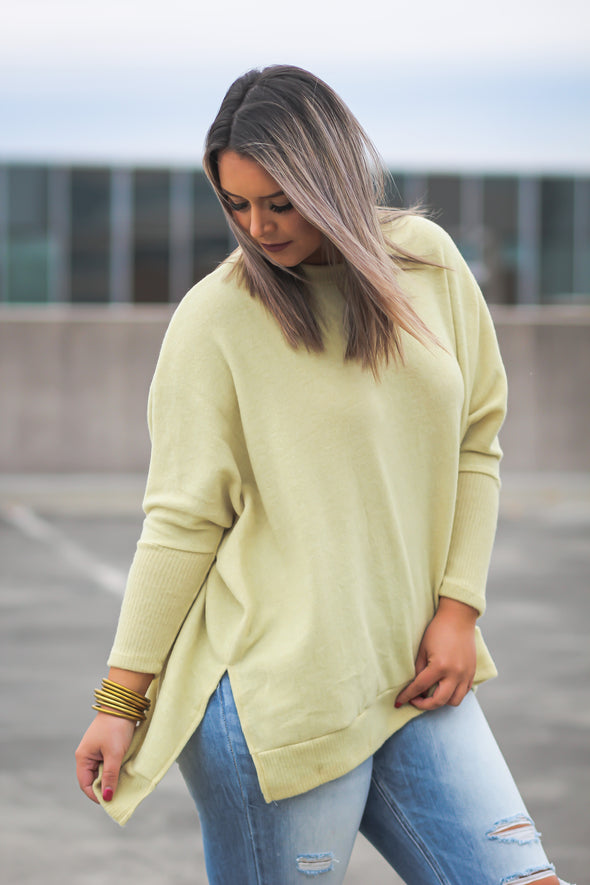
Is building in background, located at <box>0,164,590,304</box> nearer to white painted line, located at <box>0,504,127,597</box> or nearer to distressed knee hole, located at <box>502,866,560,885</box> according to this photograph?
white painted line, located at <box>0,504,127,597</box>

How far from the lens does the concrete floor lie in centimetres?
369

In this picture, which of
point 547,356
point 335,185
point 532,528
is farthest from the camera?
point 547,356

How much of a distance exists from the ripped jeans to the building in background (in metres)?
26.3

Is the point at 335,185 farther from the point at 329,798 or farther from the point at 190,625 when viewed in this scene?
the point at 329,798

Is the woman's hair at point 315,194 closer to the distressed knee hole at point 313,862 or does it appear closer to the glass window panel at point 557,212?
the distressed knee hole at point 313,862

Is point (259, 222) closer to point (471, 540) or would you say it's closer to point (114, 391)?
point (471, 540)

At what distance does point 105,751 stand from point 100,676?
412 cm

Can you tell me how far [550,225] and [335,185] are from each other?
105ft

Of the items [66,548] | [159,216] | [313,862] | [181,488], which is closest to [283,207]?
[181,488]

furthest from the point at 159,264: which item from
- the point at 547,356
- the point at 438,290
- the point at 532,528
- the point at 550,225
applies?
the point at 438,290

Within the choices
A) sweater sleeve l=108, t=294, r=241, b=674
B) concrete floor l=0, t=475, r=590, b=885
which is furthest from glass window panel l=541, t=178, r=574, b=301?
sweater sleeve l=108, t=294, r=241, b=674

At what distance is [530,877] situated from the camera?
1.62 meters

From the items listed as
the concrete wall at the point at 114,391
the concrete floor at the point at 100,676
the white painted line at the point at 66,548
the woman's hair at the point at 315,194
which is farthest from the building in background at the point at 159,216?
the woman's hair at the point at 315,194

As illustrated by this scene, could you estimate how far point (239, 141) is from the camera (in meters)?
1.60
